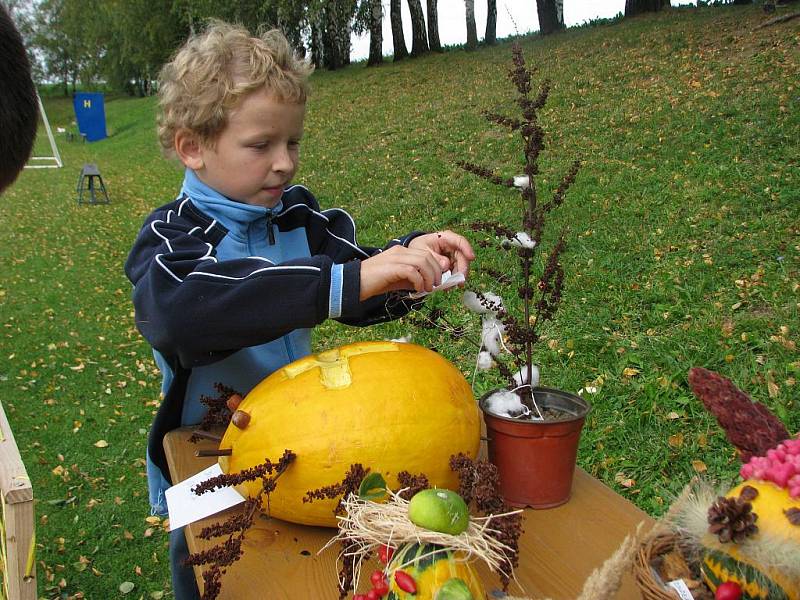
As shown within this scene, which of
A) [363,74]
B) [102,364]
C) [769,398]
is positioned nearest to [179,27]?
[363,74]

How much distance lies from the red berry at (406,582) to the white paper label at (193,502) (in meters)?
0.59

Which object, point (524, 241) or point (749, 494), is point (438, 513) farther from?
point (524, 241)

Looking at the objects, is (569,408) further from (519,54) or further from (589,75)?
(589,75)

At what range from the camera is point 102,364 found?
6.99 meters

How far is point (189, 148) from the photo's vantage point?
2.01 metres

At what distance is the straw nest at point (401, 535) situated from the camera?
3.77ft

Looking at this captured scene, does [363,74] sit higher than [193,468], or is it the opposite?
[363,74]

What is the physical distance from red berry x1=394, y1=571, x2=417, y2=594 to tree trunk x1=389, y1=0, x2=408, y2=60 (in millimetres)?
23608

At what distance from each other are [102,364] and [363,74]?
55.9 ft

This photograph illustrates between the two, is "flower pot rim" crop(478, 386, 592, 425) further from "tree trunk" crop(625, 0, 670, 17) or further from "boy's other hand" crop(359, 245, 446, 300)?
"tree trunk" crop(625, 0, 670, 17)

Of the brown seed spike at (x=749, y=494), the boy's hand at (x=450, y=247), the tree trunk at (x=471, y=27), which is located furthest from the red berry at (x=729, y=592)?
the tree trunk at (x=471, y=27)

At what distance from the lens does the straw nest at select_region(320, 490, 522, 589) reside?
1148mm

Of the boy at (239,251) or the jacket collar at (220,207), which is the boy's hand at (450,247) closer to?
the boy at (239,251)

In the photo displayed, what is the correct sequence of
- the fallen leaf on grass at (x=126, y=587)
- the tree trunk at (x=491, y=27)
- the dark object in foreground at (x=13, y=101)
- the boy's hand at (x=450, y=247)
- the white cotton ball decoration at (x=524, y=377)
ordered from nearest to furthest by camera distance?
1. the dark object in foreground at (x=13, y=101)
2. the white cotton ball decoration at (x=524, y=377)
3. the boy's hand at (x=450, y=247)
4. the fallen leaf on grass at (x=126, y=587)
5. the tree trunk at (x=491, y=27)
